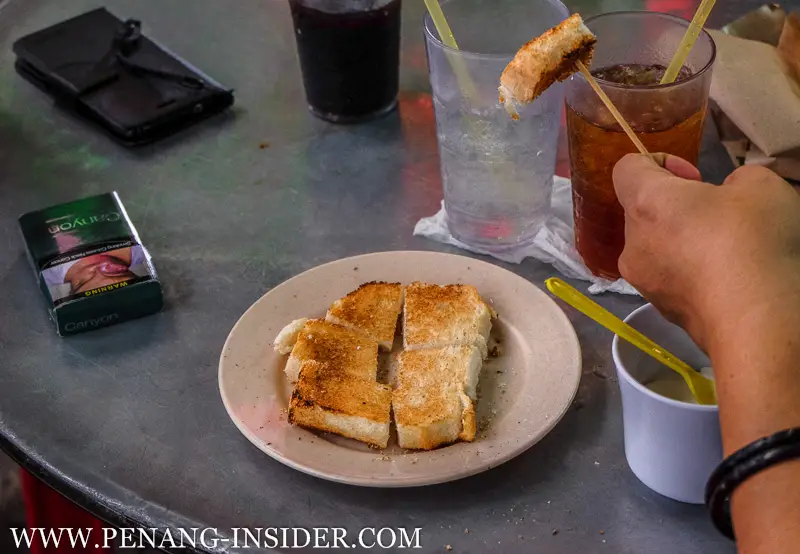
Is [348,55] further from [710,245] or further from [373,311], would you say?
[710,245]

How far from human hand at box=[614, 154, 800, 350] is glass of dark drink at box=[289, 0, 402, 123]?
59cm

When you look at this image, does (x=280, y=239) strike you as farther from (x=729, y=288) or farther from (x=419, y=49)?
(x=729, y=288)

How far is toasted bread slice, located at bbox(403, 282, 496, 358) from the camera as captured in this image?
1.00m

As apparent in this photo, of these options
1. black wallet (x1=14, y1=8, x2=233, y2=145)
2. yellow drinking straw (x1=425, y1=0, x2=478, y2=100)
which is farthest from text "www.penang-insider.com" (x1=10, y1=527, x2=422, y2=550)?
black wallet (x1=14, y1=8, x2=233, y2=145)

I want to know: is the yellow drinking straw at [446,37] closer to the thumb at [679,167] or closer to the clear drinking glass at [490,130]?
the clear drinking glass at [490,130]

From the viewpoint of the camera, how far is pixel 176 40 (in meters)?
1.63

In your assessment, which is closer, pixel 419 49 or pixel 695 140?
pixel 695 140

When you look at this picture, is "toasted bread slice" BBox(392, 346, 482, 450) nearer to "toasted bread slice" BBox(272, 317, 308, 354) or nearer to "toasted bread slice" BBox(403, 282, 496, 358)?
"toasted bread slice" BBox(403, 282, 496, 358)

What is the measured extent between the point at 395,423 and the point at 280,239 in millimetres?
395

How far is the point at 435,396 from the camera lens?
3.03ft

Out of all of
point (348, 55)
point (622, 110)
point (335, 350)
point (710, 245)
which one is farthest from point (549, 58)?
point (348, 55)

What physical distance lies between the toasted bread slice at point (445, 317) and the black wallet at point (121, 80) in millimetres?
561

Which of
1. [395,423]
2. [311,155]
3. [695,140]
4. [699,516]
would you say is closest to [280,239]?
[311,155]

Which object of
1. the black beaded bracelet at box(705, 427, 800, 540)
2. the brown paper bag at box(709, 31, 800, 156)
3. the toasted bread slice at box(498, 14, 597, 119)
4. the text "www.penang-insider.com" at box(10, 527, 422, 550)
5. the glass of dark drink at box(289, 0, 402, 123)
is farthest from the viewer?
the glass of dark drink at box(289, 0, 402, 123)
